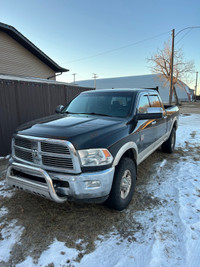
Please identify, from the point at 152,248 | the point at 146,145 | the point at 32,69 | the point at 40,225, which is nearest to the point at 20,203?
the point at 40,225

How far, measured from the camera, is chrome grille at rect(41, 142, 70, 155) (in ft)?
7.14

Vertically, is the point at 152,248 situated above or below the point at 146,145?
below

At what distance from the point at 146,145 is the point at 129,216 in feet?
4.80

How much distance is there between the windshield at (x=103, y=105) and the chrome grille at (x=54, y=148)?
129 cm

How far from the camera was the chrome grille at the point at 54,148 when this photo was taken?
2.18 m

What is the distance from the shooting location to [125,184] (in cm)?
274

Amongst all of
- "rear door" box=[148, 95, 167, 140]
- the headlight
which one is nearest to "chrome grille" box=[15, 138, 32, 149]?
the headlight

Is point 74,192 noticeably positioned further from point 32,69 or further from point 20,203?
point 32,69

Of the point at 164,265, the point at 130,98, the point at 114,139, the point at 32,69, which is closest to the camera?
the point at 164,265

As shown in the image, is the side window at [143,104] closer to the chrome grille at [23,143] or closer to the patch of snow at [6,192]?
the chrome grille at [23,143]

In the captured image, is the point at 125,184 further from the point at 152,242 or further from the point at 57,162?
the point at 57,162

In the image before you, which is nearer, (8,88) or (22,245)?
(22,245)

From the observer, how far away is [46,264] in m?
1.90

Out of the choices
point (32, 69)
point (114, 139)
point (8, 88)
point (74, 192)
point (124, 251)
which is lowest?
point (124, 251)
